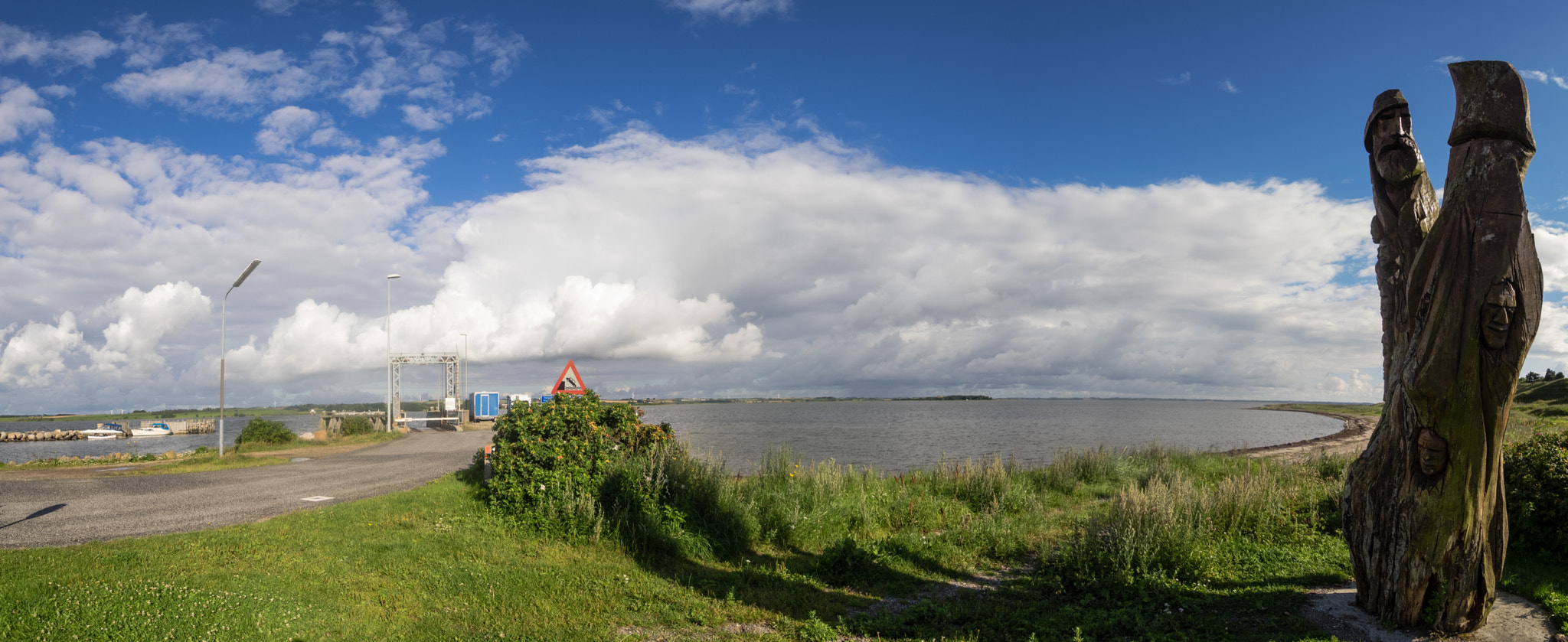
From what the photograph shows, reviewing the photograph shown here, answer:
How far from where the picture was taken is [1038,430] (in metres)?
50.4

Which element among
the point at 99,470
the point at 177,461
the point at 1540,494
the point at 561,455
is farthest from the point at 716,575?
the point at 177,461

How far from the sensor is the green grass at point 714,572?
19.4 ft

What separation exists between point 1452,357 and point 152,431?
79.0 m

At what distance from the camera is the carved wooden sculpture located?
522cm

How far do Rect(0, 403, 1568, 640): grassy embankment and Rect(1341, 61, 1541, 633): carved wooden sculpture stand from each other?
1074 mm

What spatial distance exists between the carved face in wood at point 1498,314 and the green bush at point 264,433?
102ft

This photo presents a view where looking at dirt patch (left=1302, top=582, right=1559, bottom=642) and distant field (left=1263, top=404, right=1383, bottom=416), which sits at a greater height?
dirt patch (left=1302, top=582, right=1559, bottom=642)

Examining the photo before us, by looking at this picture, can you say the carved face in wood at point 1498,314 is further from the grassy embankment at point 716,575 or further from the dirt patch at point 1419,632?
the grassy embankment at point 716,575

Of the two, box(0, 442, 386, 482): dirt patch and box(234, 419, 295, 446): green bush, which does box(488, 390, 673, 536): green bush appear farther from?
box(234, 419, 295, 446): green bush

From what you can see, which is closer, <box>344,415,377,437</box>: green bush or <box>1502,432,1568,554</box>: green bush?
<box>1502,432,1568,554</box>: green bush

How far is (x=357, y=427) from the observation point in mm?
32938

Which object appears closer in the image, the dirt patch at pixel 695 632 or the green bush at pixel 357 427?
the dirt patch at pixel 695 632

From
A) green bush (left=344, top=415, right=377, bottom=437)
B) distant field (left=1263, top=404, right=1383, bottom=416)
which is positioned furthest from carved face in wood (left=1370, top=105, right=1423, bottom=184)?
distant field (left=1263, top=404, right=1383, bottom=416)

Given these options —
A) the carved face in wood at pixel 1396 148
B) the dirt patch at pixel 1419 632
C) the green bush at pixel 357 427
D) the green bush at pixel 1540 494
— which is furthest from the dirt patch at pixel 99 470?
the green bush at pixel 1540 494
